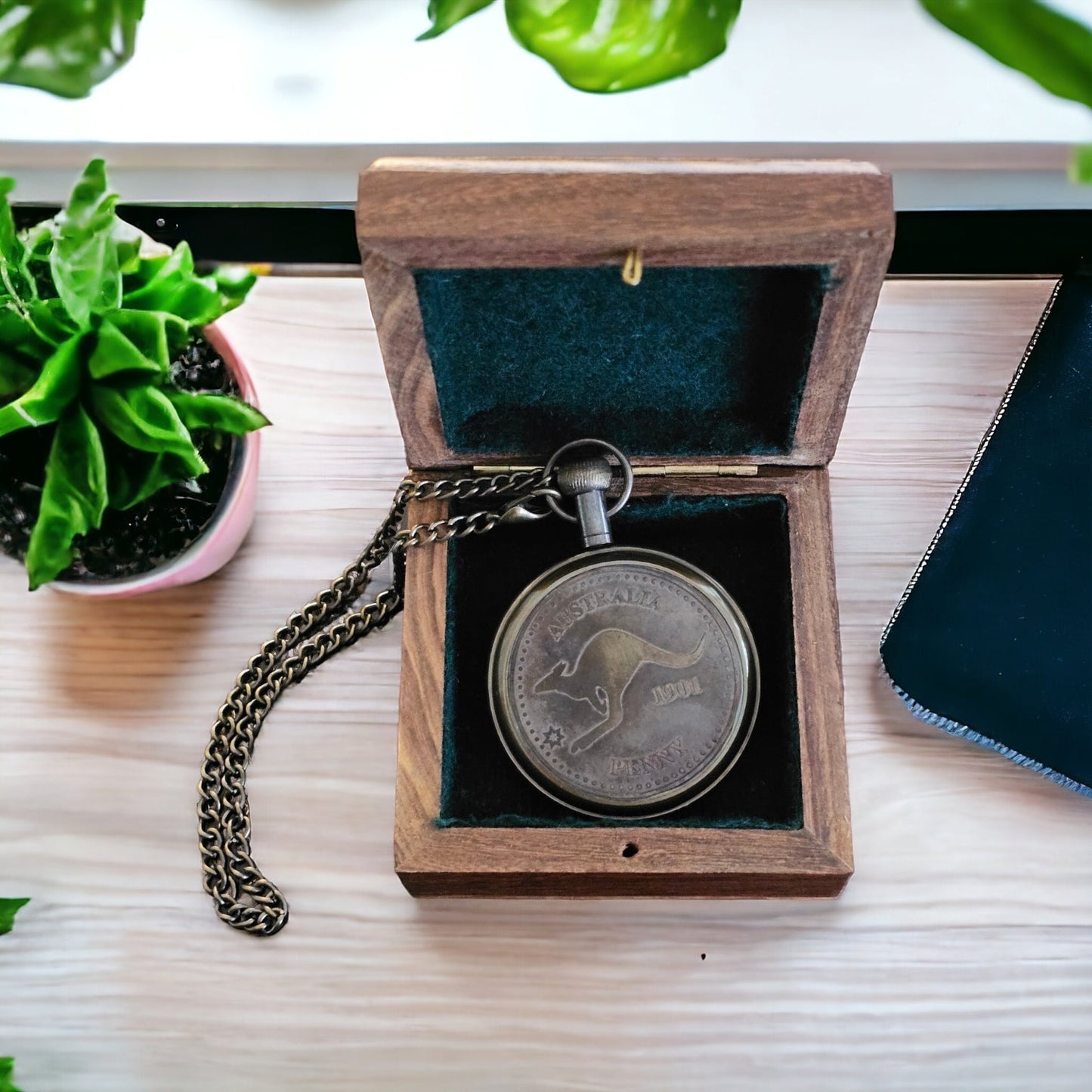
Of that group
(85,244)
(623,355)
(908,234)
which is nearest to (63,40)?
(85,244)

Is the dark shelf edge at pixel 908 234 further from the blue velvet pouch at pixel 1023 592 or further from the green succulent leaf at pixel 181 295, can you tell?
the green succulent leaf at pixel 181 295

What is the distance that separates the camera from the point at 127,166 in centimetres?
78

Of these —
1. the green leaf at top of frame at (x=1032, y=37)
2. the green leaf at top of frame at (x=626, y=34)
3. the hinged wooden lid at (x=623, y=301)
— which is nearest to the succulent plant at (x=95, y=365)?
the hinged wooden lid at (x=623, y=301)

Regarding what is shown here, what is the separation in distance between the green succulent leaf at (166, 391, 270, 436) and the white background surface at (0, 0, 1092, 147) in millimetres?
249

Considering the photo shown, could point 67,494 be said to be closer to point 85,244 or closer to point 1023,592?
point 85,244

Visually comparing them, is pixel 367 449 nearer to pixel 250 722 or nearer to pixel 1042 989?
pixel 250 722

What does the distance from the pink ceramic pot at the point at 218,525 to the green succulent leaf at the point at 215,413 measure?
6 centimetres

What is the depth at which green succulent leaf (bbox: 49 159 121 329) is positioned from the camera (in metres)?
0.52

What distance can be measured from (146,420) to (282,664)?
21cm

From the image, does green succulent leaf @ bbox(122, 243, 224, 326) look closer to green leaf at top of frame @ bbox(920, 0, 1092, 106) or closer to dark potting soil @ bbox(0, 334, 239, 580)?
dark potting soil @ bbox(0, 334, 239, 580)

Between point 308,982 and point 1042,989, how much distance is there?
442mm

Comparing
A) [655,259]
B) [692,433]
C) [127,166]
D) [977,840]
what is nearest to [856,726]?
[977,840]

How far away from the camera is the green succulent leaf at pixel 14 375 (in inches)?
22.6

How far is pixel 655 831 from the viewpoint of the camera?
0.61 meters
